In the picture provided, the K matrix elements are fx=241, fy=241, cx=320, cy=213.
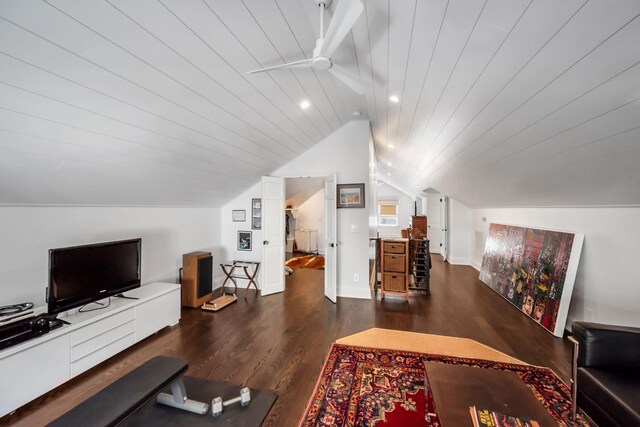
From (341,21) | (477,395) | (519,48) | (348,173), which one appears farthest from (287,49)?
(477,395)

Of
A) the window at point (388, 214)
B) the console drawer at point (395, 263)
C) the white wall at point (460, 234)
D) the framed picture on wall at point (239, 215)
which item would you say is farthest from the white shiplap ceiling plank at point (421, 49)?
the window at point (388, 214)

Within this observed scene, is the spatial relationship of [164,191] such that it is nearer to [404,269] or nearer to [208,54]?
[208,54]

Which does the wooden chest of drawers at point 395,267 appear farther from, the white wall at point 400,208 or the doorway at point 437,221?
the white wall at point 400,208

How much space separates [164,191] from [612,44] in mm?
4051

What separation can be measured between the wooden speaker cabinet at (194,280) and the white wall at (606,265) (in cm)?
498

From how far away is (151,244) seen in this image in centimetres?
353

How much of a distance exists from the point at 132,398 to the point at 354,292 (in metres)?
3.25

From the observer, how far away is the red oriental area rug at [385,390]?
169 cm

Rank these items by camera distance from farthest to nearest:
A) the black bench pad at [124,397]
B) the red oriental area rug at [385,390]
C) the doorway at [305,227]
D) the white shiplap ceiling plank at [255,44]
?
the doorway at [305,227]
the red oriental area rug at [385,390]
the white shiplap ceiling plank at [255,44]
the black bench pad at [124,397]

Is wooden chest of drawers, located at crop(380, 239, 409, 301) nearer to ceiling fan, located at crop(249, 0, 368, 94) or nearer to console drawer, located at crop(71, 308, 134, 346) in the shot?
ceiling fan, located at crop(249, 0, 368, 94)

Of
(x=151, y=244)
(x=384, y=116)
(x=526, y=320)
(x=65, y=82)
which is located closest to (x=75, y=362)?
(x=151, y=244)

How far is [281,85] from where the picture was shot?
243 centimetres

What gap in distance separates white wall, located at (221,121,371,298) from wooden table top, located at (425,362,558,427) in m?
2.42

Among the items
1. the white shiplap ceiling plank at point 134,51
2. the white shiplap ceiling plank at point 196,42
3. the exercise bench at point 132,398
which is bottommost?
the exercise bench at point 132,398
